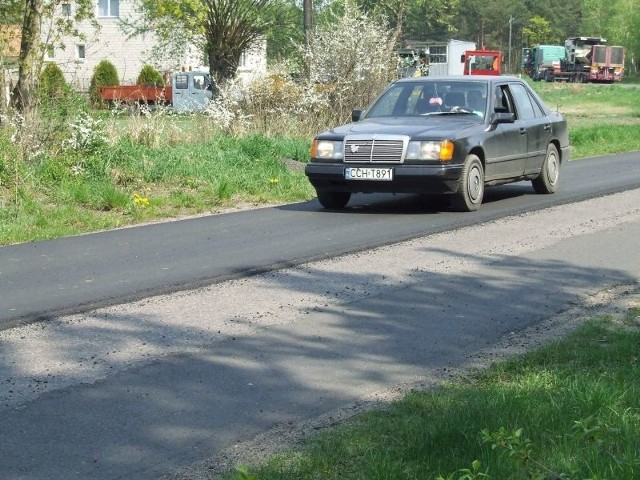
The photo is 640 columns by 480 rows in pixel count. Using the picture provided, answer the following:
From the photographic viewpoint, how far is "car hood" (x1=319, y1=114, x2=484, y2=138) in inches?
539

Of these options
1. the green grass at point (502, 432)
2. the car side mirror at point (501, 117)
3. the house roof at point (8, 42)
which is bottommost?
the green grass at point (502, 432)

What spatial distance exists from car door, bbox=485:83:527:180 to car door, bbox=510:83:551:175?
0.45 ft

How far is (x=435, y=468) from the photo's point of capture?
4.43m

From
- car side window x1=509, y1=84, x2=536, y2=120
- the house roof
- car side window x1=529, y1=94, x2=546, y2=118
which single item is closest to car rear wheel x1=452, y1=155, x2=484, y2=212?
car side window x1=509, y1=84, x2=536, y2=120

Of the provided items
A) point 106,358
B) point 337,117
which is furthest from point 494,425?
point 337,117

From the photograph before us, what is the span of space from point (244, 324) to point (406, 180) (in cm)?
617

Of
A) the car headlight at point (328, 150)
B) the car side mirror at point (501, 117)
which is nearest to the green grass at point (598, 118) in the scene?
the car side mirror at point (501, 117)

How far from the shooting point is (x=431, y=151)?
530 inches

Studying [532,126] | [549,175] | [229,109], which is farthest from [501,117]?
[229,109]

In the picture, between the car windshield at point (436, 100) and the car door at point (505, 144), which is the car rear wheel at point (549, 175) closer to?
the car door at point (505, 144)

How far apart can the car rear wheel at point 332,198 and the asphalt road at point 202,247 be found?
14 cm

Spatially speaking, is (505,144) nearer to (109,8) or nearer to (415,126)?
(415,126)

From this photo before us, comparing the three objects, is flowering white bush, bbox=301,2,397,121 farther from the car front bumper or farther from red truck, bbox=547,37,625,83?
red truck, bbox=547,37,625,83

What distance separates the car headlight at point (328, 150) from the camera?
13.9 m
